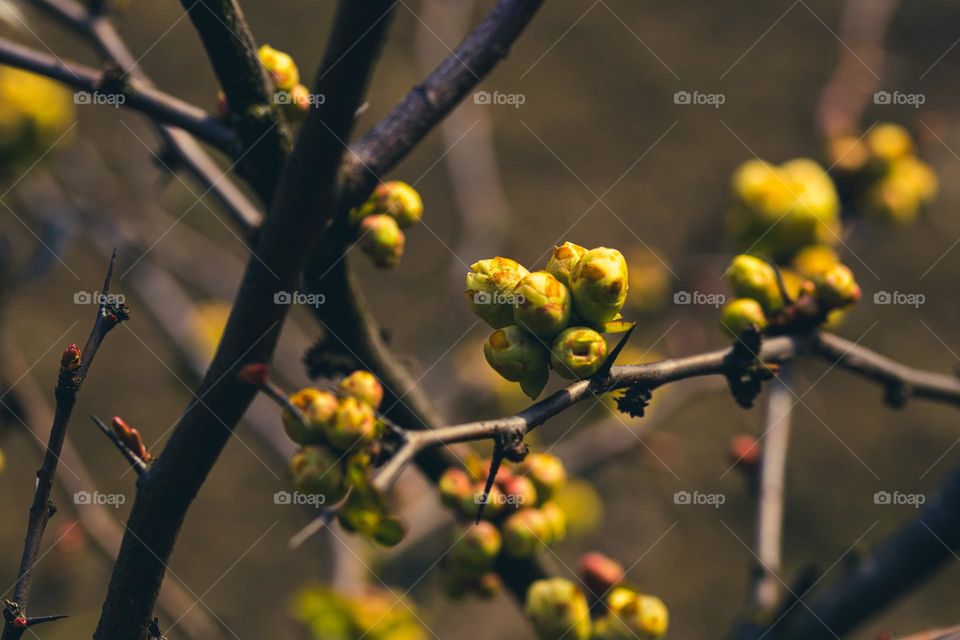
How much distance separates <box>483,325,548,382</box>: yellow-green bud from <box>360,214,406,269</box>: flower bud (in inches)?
9.0

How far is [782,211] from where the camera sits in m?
1.49

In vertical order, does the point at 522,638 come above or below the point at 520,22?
below

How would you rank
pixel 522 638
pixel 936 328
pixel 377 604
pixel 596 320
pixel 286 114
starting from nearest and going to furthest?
pixel 596 320 → pixel 286 114 → pixel 377 604 → pixel 522 638 → pixel 936 328

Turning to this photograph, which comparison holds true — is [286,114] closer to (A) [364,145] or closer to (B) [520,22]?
(A) [364,145]

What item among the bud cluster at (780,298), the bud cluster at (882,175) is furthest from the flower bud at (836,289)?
the bud cluster at (882,175)

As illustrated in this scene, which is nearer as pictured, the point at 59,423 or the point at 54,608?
the point at 59,423

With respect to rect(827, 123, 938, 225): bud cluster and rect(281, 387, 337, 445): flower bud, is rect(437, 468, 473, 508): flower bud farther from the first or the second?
rect(827, 123, 938, 225): bud cluster

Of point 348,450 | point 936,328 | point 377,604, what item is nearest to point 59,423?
point 348,450

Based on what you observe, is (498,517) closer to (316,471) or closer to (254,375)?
(316,471)

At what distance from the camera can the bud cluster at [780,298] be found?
104 cm

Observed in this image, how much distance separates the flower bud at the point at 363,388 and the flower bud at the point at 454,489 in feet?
0.83

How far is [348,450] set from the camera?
0.86 meters

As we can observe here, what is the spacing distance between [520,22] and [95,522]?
1285 mm

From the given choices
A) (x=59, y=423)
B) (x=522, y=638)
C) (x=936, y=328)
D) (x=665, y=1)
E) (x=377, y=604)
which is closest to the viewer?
(x=59, y=423)
